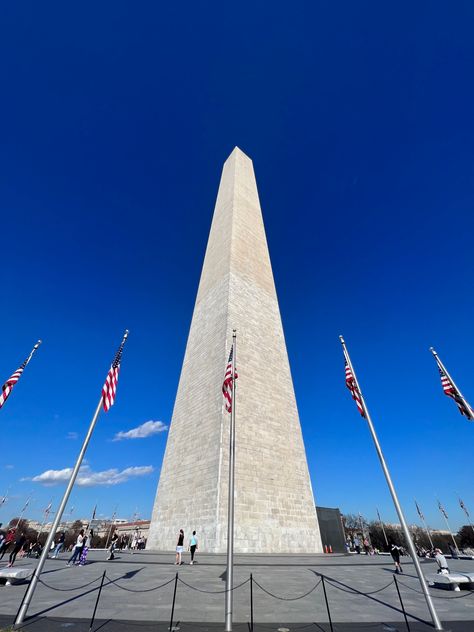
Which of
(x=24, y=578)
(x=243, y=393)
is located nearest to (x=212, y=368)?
(x=243, y=393)

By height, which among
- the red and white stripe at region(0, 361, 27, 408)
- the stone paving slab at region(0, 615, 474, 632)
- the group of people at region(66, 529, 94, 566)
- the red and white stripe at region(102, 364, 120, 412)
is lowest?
the stone paving slab at region(0, 615, 474, 632)

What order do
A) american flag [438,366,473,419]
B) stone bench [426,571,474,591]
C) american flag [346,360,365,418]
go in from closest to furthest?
stone bench [426,571,474,591] < american flag [346,360,365,418] < american flag [438,366,473,419]

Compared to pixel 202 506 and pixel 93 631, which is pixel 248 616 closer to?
pixel 93 631

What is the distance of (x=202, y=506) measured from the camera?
1444 cm

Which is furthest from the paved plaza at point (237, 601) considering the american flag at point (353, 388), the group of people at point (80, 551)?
the american flag at point (353, 388)

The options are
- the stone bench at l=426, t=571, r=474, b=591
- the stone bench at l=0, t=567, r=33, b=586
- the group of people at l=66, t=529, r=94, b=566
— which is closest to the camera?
the stone bench at l=426, t=571, r=474, b=591

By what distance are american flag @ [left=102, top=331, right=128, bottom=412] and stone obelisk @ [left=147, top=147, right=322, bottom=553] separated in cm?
719

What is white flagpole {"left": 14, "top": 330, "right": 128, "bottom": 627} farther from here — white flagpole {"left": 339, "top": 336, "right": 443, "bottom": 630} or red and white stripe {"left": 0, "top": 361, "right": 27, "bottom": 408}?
white flagpole {"left": 339, "top": 336, "right": 443, "bottom": 630}

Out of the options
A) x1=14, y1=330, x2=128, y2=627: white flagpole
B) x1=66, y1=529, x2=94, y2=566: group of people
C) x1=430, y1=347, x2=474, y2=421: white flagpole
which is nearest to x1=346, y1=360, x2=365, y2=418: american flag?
x1=430, y1=347, x2=474, y2=421: white flagpole

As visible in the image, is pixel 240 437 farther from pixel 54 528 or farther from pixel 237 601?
pixel 54 528

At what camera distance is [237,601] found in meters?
6.88

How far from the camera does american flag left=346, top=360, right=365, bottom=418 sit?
9.35 m

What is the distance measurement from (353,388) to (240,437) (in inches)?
323

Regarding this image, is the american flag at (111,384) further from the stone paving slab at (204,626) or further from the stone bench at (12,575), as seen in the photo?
the stone bench at (12,575)
